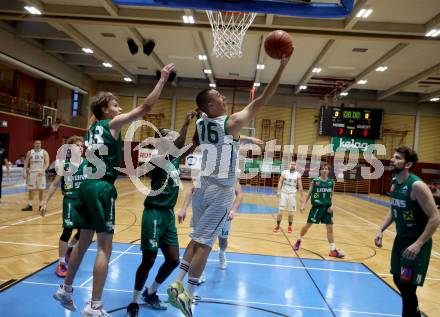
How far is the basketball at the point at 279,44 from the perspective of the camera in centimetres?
330

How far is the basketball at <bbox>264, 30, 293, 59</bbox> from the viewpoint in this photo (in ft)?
10.8

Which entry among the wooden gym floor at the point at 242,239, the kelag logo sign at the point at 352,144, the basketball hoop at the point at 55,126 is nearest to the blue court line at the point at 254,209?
the wooden gym floor at the point at 242,239

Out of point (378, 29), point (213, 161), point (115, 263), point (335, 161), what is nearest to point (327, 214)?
point (115, 263)

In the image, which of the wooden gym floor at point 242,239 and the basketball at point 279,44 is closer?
the basketball at point 279,44

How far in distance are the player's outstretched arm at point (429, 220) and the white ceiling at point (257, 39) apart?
29.6 ft

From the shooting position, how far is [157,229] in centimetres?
401

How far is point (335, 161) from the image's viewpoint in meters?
24.6

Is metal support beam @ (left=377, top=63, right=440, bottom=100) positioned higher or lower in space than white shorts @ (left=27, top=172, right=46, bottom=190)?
higher

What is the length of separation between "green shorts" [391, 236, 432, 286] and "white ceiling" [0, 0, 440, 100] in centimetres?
916

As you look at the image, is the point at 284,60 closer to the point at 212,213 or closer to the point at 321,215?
the point at 212,213

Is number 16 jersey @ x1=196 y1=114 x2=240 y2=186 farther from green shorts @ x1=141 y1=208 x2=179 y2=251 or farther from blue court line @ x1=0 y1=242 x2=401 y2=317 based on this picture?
blue court line @ x1=0 y1=242 x2=401 y2=317

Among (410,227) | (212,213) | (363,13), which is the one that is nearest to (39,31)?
(363,13)

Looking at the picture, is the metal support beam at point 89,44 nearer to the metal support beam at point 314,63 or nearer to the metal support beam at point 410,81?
the metal support beam at point 314,63

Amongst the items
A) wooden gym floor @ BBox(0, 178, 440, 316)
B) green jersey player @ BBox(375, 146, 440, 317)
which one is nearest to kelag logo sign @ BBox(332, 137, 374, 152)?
wooden gym floor @ BBox(0, 178, 440, 316)
